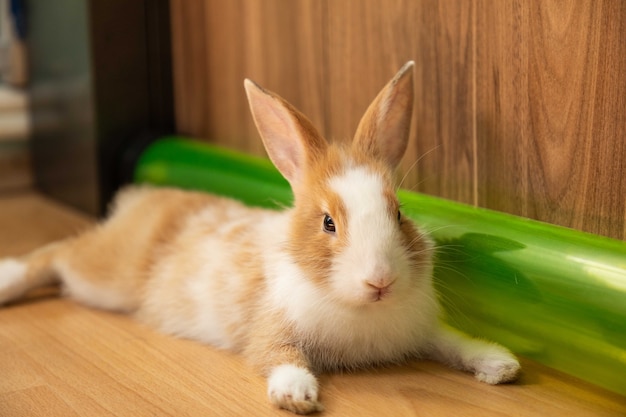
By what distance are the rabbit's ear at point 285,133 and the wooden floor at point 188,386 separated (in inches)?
15.4

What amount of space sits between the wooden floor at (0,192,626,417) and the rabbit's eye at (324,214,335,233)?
277 millimetres

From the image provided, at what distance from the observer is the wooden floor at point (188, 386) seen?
146 cm

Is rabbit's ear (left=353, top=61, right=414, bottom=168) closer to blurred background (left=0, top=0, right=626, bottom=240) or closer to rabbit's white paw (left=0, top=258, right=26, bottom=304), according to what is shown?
blurred background (left=0, top=0, right=626, bottom=240)

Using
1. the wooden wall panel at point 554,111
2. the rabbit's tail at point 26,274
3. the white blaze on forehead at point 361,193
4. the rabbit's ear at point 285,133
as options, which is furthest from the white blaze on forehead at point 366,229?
the rabbit's tail at point 26,274

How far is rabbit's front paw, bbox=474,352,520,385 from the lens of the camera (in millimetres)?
1531

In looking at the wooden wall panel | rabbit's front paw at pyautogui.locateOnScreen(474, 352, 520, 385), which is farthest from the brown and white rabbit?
the wooden wall panel

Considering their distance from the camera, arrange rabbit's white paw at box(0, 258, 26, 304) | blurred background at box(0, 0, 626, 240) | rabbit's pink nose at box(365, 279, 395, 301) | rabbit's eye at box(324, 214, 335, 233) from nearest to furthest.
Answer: rabbit's pink nose at box(365, 279, 395, 301), rabbit's eye at box(324, 214, 335, 233), blurred background at box(0, 0, 626, 240), rabbit's white paw at box(0, 258, 26, 304)

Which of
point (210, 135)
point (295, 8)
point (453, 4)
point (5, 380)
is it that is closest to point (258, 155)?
point (210, 135)

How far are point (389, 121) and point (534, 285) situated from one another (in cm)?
41

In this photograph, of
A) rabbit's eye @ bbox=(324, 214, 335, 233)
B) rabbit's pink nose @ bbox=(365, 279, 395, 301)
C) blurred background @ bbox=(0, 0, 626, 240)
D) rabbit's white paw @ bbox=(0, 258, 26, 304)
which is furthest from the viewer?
rabbit's white paw @ bbox=(0, 258, 26, 304)

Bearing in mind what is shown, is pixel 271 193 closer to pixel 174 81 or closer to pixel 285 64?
pixel 285 64

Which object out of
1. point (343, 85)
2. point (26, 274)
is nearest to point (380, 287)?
point (343, 85)

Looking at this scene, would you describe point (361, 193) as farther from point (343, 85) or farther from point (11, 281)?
point (11, 281)

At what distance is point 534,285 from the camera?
5.06 feet
